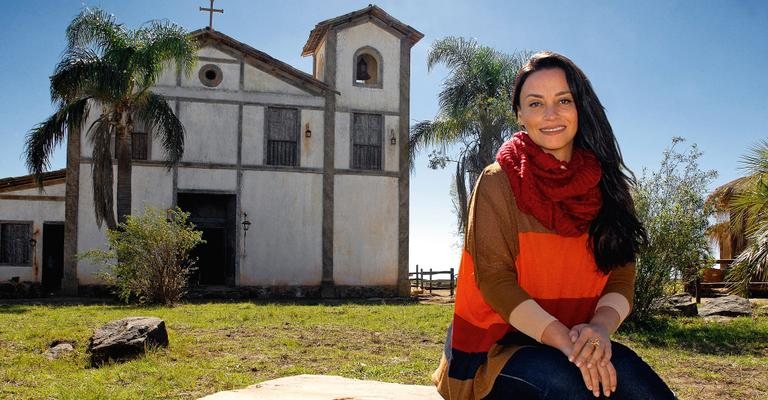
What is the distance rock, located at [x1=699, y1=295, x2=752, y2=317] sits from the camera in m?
14.7

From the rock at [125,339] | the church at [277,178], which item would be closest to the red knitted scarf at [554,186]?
the rock at [125,339]

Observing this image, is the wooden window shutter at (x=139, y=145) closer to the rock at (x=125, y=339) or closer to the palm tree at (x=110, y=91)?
the palm tree at (x=110, y=91)

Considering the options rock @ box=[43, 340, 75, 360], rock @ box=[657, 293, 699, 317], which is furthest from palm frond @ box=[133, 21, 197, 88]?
rock @ box=[657, 293, 699, 317]

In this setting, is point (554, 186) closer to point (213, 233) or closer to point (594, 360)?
point (594, 360)

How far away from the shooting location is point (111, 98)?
1662cm

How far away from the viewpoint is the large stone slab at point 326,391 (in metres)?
3.35

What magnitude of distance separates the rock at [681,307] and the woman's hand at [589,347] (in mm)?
12294

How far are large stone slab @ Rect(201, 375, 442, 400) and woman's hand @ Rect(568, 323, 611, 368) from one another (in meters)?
1.32

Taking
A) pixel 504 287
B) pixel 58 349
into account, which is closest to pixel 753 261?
pixel 58 349

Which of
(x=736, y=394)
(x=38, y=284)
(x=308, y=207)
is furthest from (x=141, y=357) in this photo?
(x=38, y=284)

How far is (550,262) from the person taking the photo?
2494mm

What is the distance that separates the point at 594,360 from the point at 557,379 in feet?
0.42

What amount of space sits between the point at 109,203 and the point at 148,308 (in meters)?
3.93

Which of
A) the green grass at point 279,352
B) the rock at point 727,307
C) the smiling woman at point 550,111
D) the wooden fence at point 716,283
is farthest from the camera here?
the wooden fence at point 716,283
